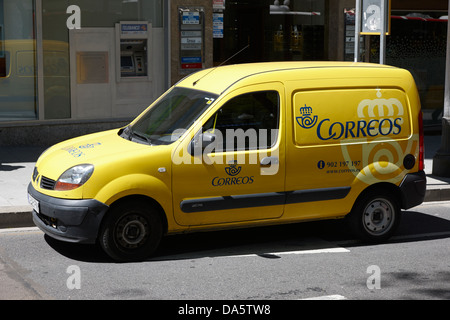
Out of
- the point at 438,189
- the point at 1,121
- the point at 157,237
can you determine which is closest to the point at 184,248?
the point at 157,237

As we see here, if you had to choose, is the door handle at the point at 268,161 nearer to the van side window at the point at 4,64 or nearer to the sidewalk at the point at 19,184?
the sidewalk at the point at 19,184

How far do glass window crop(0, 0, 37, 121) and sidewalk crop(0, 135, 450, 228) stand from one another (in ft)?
2.67

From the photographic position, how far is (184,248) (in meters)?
7.86

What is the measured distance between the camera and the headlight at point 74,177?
23.0ft

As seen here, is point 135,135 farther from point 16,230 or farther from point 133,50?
point 133,50

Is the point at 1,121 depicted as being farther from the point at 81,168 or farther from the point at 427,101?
the point at 427,101

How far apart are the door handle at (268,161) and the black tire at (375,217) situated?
1.16 m

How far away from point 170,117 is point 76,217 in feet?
4.90

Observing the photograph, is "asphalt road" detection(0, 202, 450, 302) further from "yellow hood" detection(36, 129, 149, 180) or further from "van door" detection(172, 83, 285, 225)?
"yellow hood" detection(36, 129, 149, 180)

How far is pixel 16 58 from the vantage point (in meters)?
13.2

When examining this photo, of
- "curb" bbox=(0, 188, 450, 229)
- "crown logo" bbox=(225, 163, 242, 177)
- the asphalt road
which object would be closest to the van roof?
"crown logo" bbox=(225, 163, 242, 177)

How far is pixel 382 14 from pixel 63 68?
5.79 m

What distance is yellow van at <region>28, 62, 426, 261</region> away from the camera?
7102 millimetres
